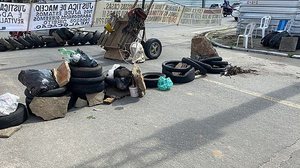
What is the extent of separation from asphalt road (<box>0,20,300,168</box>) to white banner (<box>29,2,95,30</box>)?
5.37m

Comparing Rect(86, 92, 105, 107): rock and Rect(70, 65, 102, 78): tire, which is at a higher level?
Rect(70, 65, 102, 78): tire

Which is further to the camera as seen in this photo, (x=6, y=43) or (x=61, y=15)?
(x=61, y=15)

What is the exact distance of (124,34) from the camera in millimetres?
8906

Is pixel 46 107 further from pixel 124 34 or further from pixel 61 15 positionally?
pixel 61 15

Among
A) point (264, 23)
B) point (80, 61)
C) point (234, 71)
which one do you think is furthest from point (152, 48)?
point (264, 23)

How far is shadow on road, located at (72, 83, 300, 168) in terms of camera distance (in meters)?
3.56

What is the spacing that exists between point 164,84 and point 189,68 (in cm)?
101

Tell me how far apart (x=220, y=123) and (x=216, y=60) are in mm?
3347

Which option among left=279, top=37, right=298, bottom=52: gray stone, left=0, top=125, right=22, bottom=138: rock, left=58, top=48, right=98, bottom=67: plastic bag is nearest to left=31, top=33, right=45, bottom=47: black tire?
left=58, top=48, right=98, bottom=67: plastic bag

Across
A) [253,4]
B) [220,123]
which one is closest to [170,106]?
[220,123]

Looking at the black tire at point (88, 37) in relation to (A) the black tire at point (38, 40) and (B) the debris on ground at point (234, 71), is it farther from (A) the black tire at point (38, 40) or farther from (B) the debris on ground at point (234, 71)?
(B) the debris on ground at point (234, 71)

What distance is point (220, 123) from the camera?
4.65m

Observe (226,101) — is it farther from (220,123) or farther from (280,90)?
(280,90)

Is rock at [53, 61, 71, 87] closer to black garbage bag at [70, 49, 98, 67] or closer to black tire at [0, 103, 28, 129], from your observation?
black garbage bag at [70, 49, 98, 67]
